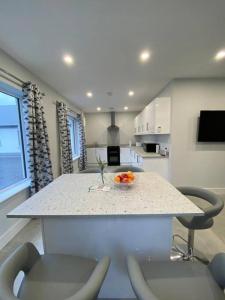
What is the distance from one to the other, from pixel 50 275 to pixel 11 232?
5.97 ft

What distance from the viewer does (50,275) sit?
91 cm

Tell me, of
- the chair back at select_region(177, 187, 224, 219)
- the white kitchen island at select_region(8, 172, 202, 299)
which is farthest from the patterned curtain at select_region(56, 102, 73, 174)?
the chair back at select_region(177, 187, 224, 219)

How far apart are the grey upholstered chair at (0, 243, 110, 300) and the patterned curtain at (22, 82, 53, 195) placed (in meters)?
1.96

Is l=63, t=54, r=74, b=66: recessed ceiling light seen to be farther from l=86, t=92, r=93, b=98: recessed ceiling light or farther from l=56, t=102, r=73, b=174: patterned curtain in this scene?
l=86, t=92, r=93, b=98: recessed ceiling light

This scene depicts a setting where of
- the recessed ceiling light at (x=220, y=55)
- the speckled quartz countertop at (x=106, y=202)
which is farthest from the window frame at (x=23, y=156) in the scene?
the recessed ceiling light at (x=220, y=55)

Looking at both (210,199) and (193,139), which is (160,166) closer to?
(193,139)

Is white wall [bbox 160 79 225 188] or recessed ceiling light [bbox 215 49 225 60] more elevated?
recessed ceiling light [bbox 215 49 225 60]

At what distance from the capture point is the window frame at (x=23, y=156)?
7.71 ft

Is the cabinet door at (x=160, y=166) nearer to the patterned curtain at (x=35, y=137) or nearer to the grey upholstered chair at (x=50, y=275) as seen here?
the patterned curtain at (x=35, y=137)

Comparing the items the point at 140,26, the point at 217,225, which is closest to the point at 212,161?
the point at 217,225

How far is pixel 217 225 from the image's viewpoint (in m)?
2.42

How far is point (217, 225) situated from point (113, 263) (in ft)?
6.53

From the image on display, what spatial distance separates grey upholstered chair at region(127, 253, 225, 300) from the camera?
80 cm

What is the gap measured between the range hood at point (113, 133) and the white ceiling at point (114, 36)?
4.59 metres
